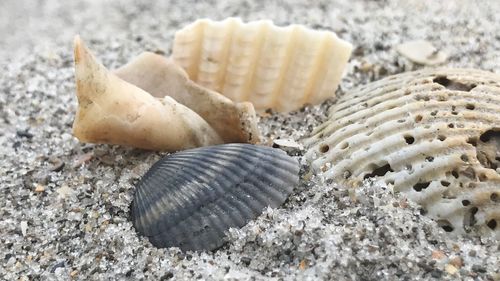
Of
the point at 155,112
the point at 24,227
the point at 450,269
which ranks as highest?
the point at 155,112

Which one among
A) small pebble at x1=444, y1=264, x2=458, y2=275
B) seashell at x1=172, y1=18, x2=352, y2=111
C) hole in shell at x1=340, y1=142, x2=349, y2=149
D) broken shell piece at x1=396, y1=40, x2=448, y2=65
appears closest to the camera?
small pebble at x1=444, y1=264, x2=458, y2=275

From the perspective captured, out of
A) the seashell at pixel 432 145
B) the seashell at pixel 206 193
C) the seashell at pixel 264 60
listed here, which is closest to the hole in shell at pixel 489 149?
the seashell at pixel 432 145

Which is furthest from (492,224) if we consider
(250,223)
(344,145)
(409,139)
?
(250,223)

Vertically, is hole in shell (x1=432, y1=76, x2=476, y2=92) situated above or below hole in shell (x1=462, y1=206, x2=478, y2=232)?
above

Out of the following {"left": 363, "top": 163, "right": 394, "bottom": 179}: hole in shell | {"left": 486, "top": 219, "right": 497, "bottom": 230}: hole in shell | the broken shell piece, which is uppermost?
{"left": 363, "top": 163, "right": 394, "bottom": 179}: hole in shell

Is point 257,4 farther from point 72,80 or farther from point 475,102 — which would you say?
point 475,102

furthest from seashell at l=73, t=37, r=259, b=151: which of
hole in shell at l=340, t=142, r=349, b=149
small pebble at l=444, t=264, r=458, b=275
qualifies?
small pebble at l=444, t=264, r=458, b=275

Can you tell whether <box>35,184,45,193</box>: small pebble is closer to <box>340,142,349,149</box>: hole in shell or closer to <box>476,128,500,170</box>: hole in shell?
<box>340,142,349,149</box>: hole in shell

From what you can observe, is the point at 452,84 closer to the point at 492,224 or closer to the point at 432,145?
the point at 432,145
